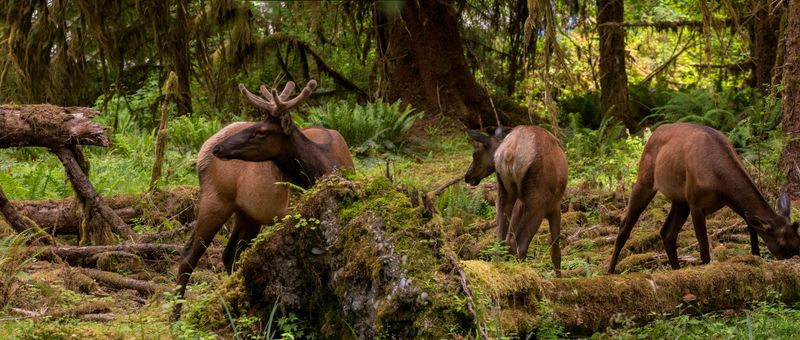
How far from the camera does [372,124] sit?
1722cm

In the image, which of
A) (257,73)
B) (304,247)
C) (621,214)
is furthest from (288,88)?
(257,73)

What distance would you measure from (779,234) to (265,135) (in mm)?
4890

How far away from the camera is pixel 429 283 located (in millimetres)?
5367

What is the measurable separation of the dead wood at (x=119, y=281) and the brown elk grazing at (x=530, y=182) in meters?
3.57

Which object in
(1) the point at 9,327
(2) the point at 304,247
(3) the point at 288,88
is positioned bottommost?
(1) the point at 9,327

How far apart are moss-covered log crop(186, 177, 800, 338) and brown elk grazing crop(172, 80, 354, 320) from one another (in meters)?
2.61

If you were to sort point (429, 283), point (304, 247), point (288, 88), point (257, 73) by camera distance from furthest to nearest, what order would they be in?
1. point (257, 73)
2. point (288, 88)
3. point (304, 247)
4. point (429, 283)

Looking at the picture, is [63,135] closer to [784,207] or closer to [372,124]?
[784,207]

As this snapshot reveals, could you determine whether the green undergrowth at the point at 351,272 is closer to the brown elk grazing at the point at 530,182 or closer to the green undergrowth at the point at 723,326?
the green undergrowth at the point at 723,326

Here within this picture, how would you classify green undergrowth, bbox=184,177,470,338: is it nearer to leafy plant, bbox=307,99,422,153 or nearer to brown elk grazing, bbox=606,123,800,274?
brown elk grazing, bbox=606,123,800,274

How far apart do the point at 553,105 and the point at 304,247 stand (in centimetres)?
508

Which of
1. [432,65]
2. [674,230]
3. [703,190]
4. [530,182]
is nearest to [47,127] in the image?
[530,182]

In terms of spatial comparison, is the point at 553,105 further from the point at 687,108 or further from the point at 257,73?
the point at 257,73

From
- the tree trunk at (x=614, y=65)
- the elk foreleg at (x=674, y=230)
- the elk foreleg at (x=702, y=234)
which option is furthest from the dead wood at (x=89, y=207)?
the tree trunk at (x=614, y=65)
